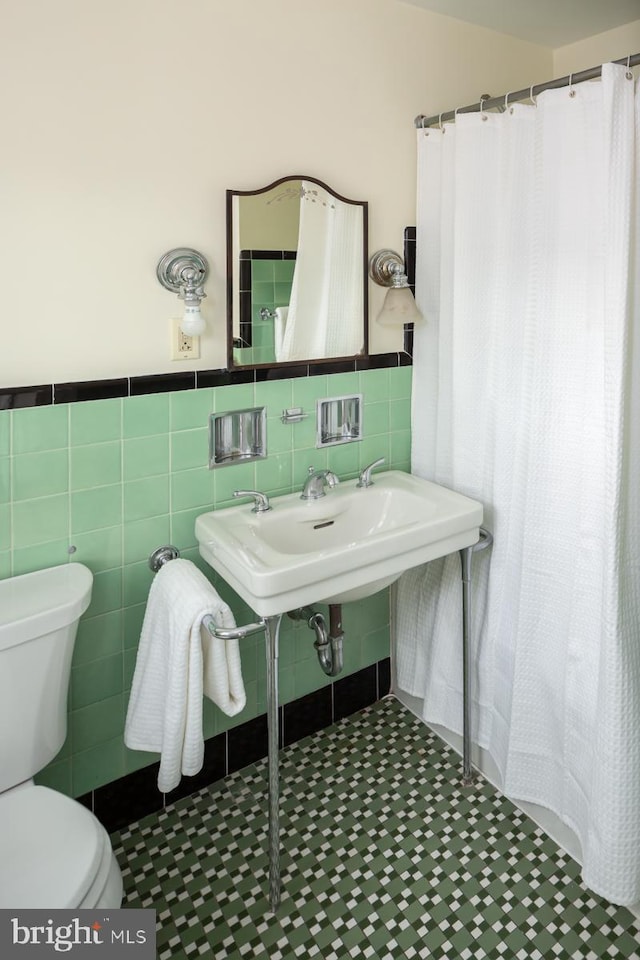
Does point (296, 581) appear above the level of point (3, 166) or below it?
below

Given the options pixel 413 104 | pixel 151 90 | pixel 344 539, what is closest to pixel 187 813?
pixel 344 539

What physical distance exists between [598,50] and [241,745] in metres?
2.63

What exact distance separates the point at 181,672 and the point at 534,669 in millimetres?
988

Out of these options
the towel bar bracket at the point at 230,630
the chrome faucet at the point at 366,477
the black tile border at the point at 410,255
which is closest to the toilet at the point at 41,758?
the towel bar bracket at the point at 230,630

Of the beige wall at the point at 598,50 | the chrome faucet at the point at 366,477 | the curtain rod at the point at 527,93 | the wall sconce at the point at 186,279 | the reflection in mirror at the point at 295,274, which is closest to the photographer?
the curtain rod at the point at 527,93

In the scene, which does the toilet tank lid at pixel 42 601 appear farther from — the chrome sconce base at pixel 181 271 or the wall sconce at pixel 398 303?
the wall sconce at pixel 398 303

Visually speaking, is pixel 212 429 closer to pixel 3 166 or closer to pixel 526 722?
pixel 3 166

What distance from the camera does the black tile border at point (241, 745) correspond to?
1906 millimetres

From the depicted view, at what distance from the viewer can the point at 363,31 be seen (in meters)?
1.93

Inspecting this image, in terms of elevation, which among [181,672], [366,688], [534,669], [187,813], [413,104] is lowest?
[187,813]

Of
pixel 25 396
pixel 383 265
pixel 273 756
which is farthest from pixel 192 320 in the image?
pixel 273 756

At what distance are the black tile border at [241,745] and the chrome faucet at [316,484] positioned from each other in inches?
30.0

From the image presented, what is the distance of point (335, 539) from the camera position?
1.97m

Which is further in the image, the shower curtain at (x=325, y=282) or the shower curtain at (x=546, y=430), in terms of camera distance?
the shower curtain at (x=325, y=282)
